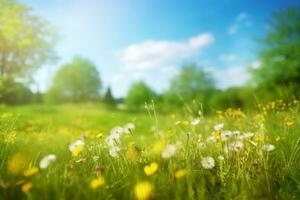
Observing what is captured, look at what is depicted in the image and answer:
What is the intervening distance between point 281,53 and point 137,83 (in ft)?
98.5

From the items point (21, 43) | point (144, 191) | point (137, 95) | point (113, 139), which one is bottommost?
point (144, 191)

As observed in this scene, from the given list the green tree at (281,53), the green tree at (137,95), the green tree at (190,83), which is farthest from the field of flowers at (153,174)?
the green tree at (137,95)

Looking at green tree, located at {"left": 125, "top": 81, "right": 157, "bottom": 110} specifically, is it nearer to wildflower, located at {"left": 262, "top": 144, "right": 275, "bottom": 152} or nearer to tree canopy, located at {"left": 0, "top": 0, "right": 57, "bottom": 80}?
tree canopy, located at {"left": 0, "top": 0, "right": 57, "bottom": 80}

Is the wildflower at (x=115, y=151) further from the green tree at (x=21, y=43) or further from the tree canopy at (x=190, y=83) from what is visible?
the tree canopy at (x=190, y=83)

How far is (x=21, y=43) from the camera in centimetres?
1133

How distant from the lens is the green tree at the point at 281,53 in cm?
2127

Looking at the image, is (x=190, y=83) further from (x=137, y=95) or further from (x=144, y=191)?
(x=144, y=191)

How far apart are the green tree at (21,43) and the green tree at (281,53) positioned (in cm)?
1568

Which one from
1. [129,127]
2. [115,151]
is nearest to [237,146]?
[129,127]

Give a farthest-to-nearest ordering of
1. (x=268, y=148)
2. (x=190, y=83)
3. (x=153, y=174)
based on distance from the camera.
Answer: (x=190, y=83) → (x=268, y=148) → (x=153, y=174)

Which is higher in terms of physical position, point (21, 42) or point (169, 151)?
point (21, 42)

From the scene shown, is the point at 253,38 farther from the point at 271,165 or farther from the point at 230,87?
the point at 271,165

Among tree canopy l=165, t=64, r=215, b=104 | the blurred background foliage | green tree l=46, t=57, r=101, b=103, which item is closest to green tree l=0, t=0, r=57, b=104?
the blurred background foliage

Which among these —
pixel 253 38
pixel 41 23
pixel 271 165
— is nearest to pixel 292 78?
pixel 253 38
